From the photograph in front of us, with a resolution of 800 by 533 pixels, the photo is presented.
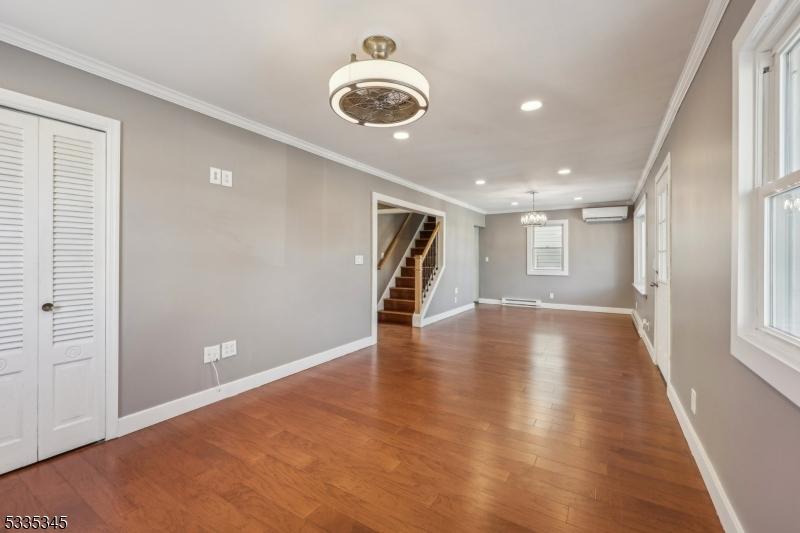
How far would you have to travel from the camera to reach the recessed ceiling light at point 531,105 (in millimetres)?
2807

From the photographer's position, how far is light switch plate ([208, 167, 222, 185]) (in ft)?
9.78

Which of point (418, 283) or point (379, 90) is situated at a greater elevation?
point (379, 90)

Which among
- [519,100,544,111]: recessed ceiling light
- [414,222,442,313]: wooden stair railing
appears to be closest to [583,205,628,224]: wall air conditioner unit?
[414,222,442,313]: wooden stair railing

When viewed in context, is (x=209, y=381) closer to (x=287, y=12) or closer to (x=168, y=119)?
(x=168, y=119)

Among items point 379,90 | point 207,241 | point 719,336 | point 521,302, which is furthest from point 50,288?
point 521,302

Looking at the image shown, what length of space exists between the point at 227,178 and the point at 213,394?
1.86 m

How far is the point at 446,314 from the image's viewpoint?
7312mm

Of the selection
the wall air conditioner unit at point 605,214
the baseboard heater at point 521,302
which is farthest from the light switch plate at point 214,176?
the baseboard heater at point 521,302

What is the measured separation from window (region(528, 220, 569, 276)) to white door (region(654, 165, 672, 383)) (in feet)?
14.5

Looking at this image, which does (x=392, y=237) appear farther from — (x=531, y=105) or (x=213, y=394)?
(x=213, y=394)

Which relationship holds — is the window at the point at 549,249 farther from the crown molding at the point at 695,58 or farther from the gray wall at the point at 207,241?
the gray wall at the point at 207,241

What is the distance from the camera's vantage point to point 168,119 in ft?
8.94

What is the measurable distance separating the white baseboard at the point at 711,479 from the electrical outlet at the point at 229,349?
3.37 metres

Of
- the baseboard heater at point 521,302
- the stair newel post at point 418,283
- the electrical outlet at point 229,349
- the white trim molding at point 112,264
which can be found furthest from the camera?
the baseboard heater at point 521,302
